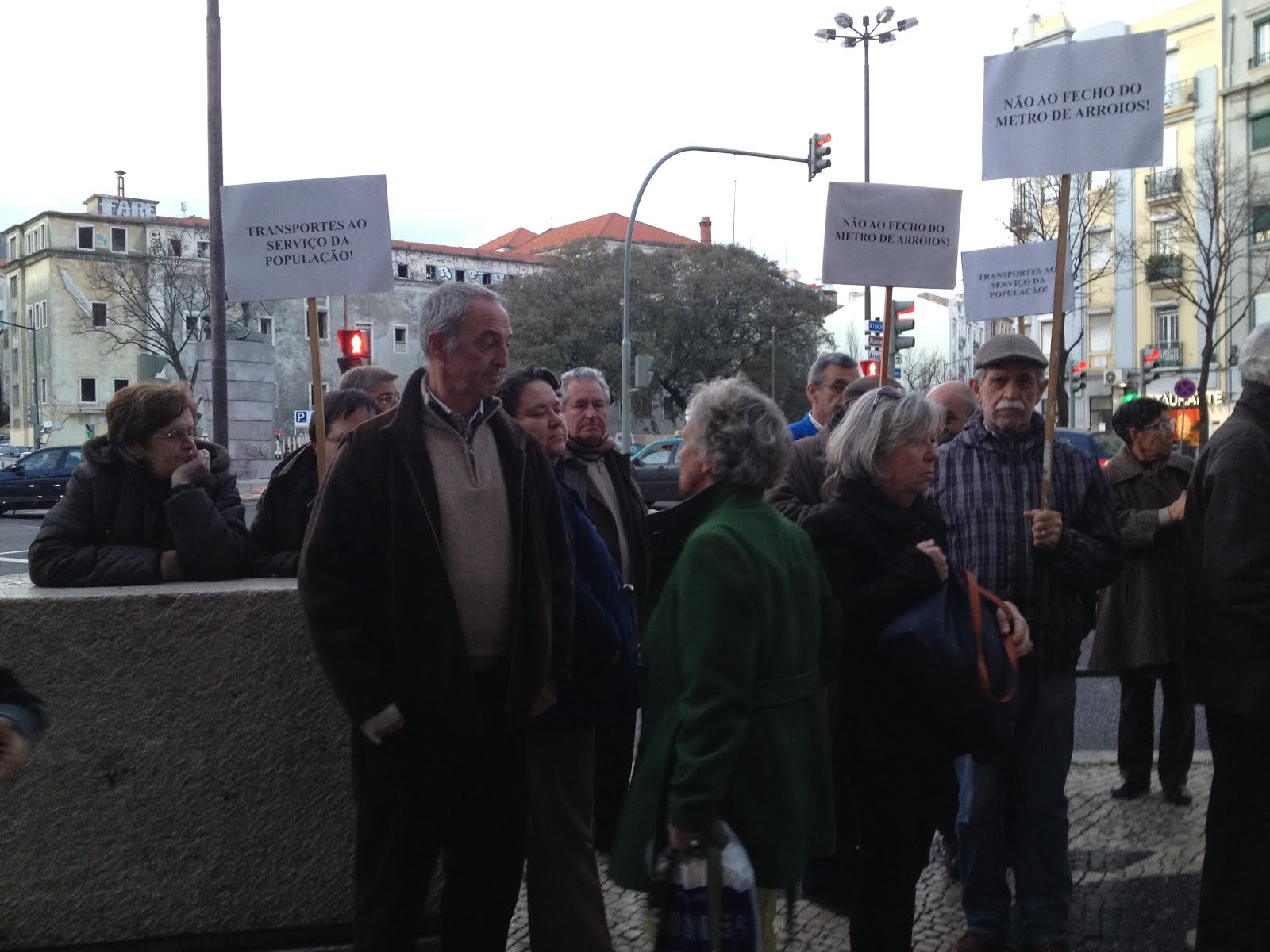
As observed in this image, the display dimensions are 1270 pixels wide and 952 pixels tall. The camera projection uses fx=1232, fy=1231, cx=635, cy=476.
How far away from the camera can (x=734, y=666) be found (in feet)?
9.00

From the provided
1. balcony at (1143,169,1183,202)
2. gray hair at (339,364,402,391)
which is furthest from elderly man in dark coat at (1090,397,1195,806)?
balcony at (1143,169,1183,202)

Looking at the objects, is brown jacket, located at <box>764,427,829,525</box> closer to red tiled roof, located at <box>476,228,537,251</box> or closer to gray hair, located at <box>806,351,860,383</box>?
gray hair, located at <box>806,351,860,383</box>

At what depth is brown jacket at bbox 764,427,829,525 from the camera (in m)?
4.51

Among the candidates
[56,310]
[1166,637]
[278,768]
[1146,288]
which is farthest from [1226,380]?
[56,310]

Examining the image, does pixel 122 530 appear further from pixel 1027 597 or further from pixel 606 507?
pixel 1027 597

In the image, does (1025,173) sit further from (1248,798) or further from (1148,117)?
(1248,798)

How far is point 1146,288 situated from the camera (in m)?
49.2

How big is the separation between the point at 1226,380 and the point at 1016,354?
1859 inches

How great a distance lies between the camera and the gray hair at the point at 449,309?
315 centimetres

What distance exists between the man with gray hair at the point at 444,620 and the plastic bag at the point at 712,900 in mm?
560

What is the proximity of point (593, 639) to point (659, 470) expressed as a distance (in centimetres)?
2270

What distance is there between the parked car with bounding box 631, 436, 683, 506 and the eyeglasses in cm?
2133

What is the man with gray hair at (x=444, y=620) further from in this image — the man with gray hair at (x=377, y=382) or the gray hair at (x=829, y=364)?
the gray hair at (x=829, y=364)

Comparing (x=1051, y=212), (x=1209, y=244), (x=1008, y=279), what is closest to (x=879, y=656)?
(x=1008, y=279)
